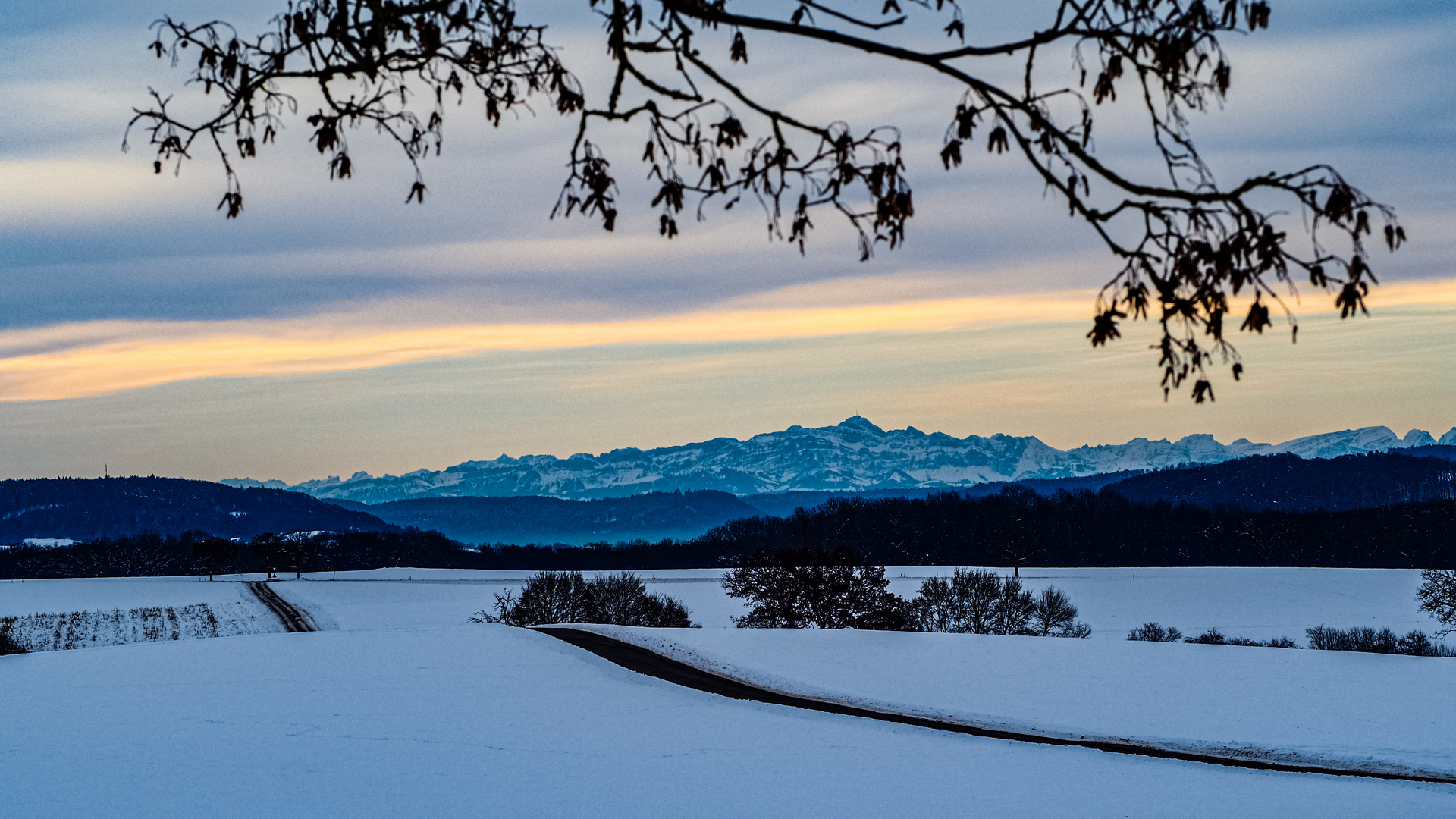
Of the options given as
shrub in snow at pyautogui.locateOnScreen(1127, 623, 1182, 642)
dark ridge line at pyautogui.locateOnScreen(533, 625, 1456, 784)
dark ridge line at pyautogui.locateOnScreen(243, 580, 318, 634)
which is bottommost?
shrub in snow at pyautogui.locateOnScreen(1127, 623, 1182, 642)

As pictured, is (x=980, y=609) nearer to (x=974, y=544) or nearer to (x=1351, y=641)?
(x=1351, y=641)

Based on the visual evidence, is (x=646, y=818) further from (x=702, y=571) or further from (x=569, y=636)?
(x=702, y=571)

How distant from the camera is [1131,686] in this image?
3566cm

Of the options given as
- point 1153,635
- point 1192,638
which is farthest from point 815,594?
point 1192,638

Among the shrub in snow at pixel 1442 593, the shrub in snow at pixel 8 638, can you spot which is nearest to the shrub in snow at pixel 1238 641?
the shrub in snow at pixel 1442 593

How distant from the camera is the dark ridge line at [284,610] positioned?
73000mm

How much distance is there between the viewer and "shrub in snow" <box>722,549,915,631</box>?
204 ft

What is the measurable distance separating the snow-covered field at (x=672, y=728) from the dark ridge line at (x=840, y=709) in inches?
41.9

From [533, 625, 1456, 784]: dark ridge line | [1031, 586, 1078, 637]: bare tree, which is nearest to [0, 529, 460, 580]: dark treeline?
[1031, 586, 1078, 637]: bare tree

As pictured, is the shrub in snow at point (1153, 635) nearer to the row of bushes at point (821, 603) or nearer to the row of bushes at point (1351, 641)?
the row of bushes at point (1351, 641)

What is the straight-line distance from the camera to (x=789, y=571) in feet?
210

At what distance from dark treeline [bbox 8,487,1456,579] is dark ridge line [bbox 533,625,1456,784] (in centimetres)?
10017

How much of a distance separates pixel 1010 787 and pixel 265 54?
50.6ft

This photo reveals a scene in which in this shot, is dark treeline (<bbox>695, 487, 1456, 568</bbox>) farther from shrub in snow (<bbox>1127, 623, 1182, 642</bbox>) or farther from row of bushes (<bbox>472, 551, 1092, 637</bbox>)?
row of bushes (<bbox>472, 551, 1092, 637</bbox>)
